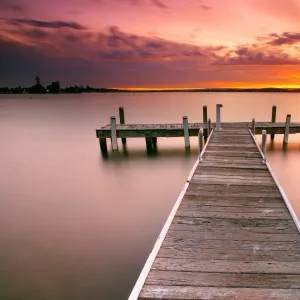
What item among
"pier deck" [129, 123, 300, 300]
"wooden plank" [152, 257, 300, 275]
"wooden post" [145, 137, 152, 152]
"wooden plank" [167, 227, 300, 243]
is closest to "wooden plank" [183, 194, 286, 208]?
"pier deck" [129, 123, 300, 300]

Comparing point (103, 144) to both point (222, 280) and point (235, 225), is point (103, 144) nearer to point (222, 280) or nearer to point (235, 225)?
point (235, 225)

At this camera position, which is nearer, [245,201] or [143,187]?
[245,201]

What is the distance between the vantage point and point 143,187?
11133mm

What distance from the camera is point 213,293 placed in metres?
2.90

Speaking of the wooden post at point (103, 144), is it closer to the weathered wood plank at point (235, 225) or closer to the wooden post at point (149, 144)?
the wooden post at point (149, 144)

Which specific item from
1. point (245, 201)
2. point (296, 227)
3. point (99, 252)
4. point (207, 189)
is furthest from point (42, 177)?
point (296, 227)

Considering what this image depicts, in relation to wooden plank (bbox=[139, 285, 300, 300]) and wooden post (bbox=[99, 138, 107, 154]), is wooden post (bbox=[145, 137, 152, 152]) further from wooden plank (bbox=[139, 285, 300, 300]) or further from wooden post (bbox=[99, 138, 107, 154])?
wooden plank (bbox=[139, 285, 300, 300])

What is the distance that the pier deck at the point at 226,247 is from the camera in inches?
116

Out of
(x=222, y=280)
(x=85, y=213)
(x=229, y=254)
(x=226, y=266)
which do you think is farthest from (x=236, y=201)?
(x=85, y=213)

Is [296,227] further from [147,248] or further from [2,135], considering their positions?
[2,135]

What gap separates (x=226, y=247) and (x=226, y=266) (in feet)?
1.44

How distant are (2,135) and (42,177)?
16.4 meters

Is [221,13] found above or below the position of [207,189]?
above

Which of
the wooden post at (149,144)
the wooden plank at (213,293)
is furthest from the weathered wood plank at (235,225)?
the wooden post at (149,144)
